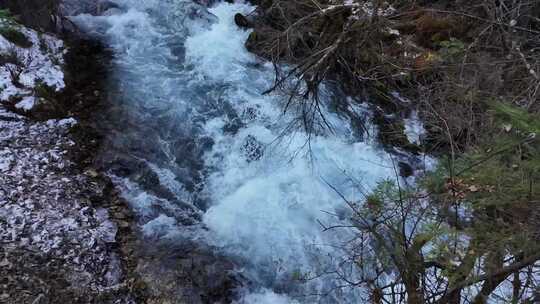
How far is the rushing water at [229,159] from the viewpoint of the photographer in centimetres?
578

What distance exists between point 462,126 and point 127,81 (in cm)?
595

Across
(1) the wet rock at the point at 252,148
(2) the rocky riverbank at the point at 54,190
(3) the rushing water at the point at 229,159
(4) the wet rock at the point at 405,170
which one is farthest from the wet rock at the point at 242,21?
(4) the wet rock at the point at 405,170

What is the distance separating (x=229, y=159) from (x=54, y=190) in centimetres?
263

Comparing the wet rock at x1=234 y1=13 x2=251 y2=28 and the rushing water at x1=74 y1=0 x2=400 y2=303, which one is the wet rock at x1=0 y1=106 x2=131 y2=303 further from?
the wet rock at x1=234 y1=13 x2=251 y2=28

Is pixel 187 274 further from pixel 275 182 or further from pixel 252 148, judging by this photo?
pixel 252 148

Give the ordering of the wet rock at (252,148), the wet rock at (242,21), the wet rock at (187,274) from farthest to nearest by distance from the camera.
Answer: the wet rock at (242,21)
the wet rock at (252,148)
the wet rock at (187,274)

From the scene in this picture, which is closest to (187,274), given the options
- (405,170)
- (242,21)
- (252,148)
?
(252,148)

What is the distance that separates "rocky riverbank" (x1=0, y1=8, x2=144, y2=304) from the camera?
15.5 feet

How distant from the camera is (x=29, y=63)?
7613 mm

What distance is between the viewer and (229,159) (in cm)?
727

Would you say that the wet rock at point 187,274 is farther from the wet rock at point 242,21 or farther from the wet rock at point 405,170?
the wet rock at point 242,21

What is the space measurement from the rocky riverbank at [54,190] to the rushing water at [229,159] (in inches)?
16.0

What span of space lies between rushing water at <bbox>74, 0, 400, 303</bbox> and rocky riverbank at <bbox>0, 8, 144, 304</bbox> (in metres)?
0.41

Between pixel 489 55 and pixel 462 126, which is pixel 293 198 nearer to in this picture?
pixel 462 126
